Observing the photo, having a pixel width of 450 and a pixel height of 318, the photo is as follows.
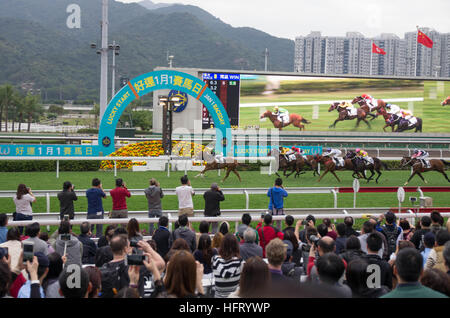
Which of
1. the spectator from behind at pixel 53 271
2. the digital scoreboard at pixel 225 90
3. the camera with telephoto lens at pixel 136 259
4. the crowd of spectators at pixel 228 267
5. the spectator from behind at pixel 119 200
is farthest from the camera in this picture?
the digital scoreboard at pixel 225 90

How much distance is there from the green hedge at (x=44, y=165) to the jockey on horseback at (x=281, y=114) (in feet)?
47.3

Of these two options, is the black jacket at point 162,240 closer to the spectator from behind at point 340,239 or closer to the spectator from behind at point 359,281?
the spectator from behind at point 340,239

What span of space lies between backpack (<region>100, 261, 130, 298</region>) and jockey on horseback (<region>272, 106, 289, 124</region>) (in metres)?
25.0

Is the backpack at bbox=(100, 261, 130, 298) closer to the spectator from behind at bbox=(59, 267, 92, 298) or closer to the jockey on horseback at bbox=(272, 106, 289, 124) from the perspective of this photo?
the spectator from behind at bbox=(59, 267, 92, 298)

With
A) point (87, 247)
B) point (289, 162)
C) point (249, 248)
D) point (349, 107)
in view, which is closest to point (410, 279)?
point (249, 248)

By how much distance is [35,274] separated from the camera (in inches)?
117

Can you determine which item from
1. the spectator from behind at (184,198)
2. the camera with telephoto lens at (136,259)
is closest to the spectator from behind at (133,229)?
the camera with telephoto lens at (136,259)

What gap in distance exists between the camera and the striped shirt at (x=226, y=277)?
3422mm

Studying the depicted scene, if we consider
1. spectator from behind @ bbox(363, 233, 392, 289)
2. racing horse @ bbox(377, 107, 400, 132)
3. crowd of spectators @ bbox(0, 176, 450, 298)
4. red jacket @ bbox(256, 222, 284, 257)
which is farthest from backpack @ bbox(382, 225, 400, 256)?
racing horse @ bbox(377, 107, 400, 132)

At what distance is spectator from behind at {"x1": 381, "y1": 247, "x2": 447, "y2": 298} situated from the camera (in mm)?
2406

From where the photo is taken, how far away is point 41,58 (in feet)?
325
